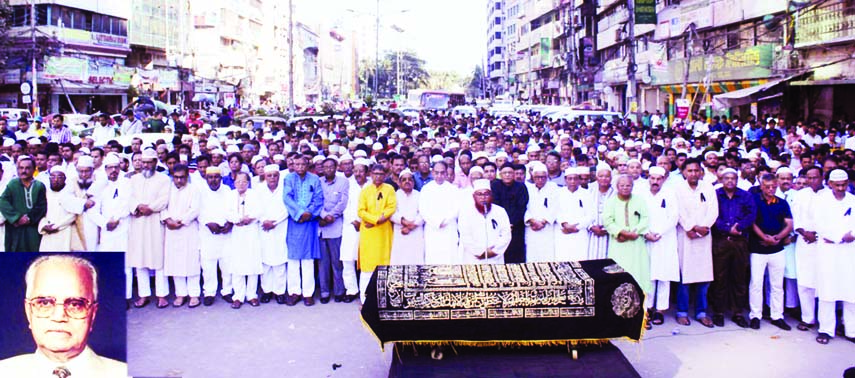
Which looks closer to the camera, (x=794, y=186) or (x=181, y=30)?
(x=794, y=186)

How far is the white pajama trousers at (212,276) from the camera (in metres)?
8.65

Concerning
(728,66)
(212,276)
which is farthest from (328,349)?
(728,66)

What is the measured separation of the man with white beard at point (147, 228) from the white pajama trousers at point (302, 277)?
1.33 metres

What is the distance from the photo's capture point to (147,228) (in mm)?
8523

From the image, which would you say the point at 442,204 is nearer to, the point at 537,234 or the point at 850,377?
the point at 537,234

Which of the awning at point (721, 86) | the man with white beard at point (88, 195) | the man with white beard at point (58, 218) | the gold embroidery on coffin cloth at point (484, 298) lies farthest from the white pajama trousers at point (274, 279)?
the awning at point (721, 86)

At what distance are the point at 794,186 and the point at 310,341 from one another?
17.4 feet

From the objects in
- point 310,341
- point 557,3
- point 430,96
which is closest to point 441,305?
point 310,341

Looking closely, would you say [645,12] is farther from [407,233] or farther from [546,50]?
[546,50]

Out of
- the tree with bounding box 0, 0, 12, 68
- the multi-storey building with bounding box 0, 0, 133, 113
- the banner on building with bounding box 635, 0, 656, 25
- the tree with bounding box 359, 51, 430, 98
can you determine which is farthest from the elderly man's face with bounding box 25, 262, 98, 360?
the tree with bounding box 359, 51, 430, 98

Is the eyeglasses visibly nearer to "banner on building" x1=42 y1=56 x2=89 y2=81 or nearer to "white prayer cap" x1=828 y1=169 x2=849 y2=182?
"white prayer cap" x1=828 y1=169 x2=849 y2=182

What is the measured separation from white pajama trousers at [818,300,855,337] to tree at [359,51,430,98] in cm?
7984

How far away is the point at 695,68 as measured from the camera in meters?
33.2

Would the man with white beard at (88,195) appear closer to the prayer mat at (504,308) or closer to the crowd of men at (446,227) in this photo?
the crowd of men at (446,227)
